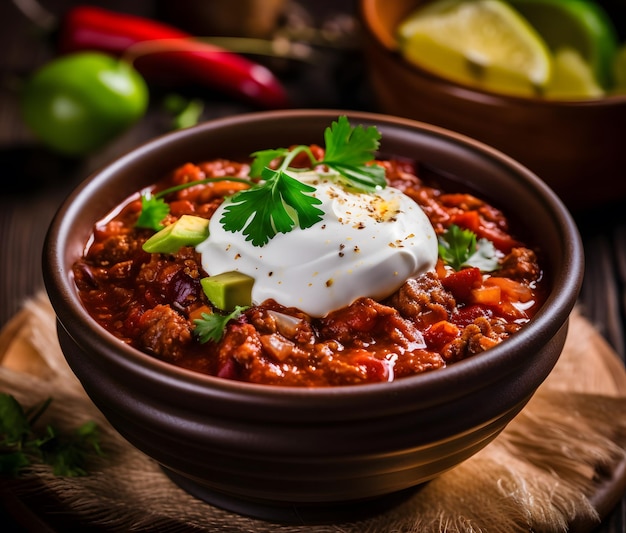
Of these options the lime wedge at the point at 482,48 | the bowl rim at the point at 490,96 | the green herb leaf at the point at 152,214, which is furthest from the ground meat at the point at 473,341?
the lime wedge at the point at 482,48

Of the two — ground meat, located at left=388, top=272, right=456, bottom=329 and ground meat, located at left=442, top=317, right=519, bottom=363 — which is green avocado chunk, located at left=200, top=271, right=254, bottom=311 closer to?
ground meat, located at left=388, top=272, right=456, bottom=329

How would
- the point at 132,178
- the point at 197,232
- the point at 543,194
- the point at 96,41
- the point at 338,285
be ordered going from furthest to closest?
1. the point at 96,41
2. the point at 132,178
3. the point at 543,194
4. the point at 197,232
5. the point at 338,285

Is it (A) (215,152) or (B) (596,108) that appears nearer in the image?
(A) (215,152)

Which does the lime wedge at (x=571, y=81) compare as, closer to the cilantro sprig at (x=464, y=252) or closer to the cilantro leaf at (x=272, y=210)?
the cilantro sprig at (x=464, y=252)

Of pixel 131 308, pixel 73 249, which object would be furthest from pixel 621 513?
pixel 73 249

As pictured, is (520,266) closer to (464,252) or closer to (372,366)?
(464,252)

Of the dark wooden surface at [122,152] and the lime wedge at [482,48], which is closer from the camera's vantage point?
the dark wooden surface at [122,152]

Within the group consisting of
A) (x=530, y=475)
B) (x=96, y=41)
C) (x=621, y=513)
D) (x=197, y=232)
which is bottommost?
(x=96, y=41)

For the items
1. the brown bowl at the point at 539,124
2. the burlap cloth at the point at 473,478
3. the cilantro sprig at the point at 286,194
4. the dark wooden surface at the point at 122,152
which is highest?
the cilantro sprig at the point at 286,194

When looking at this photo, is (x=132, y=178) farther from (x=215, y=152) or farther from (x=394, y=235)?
(x=394, y=235)
